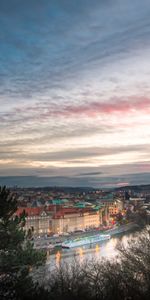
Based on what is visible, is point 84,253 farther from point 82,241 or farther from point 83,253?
point 82,241

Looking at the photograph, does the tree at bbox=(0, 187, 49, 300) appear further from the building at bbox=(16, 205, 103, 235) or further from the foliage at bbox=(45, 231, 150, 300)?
the building at bbox=(16, 205, 103, 235)

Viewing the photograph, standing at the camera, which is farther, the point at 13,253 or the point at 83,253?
the point at 83,253

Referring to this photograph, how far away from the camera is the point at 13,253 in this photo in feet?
28.5

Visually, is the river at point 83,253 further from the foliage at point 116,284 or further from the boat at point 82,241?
the foliage at point 116,284

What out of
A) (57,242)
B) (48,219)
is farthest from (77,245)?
(48,219)

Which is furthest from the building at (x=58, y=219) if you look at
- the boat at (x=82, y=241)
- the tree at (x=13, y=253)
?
the tree at (x=13, y=253)

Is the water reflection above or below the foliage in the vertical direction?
below

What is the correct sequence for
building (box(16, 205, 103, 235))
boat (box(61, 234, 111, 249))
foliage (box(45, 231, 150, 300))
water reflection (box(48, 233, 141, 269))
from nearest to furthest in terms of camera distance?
foliage (box(45, 231, 150, 300))
water reflection (box(48, 233, 141, 269))
boat (box(61, 234, 111, 249))
building (box(16, 205, 103, 235))

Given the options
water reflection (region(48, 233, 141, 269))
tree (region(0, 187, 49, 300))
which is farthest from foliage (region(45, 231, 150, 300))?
water reflection (region(48, 233, 141, 269))

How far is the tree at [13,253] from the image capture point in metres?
8.25

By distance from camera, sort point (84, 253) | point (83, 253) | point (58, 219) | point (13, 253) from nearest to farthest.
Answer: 1. point (13, 253)
2. point (84, 253)
3. point (83, 253)
4. point (58, 219)

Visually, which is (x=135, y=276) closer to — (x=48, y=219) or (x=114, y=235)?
(x=114, y=235)

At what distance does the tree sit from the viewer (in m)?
8.25

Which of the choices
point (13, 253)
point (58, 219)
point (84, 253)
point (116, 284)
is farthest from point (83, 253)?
point (13, 253)
